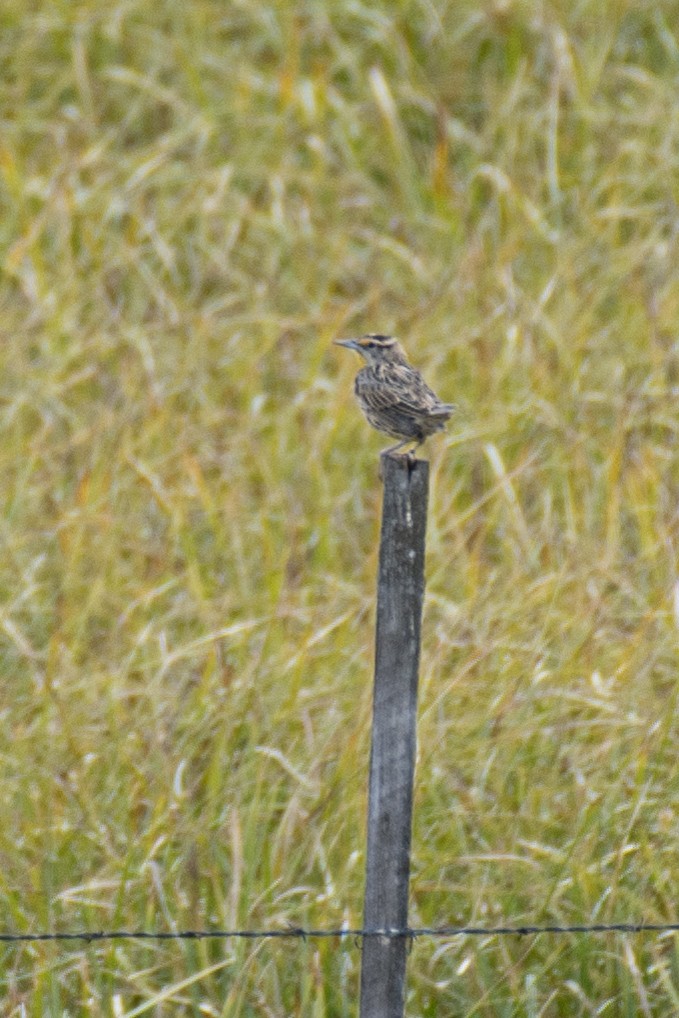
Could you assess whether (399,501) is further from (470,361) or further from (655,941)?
(470,361)

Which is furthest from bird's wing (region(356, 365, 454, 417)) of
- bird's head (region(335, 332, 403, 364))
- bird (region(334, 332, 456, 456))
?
bird's head (region(335, 332, 403, 364))

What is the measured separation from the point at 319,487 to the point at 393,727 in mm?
3269

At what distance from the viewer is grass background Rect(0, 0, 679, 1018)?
4.02 metres

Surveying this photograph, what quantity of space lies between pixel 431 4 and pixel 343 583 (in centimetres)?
489

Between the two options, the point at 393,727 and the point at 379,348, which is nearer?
the point at 393,727

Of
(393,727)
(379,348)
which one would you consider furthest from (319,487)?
(393,727)

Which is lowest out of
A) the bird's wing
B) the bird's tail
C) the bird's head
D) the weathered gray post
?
the weathered gray post

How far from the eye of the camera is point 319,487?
600cm

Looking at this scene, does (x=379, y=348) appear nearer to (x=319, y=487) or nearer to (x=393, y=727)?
(x=393, y=727)

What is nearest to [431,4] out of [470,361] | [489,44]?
[489,44]

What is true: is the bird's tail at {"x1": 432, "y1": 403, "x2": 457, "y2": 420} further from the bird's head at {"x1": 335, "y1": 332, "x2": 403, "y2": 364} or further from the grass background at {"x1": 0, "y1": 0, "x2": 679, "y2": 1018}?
the grass background at {"x1": 0, "y1": 0, "x2": 679, "y2": 1018}

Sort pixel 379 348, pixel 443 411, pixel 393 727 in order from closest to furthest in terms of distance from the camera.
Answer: pixel 393 727, pixel 443 411, pixel 379 348

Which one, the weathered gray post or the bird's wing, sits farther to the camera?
the bird's wing

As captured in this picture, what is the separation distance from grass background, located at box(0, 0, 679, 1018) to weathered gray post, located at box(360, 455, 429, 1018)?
2.90ft
